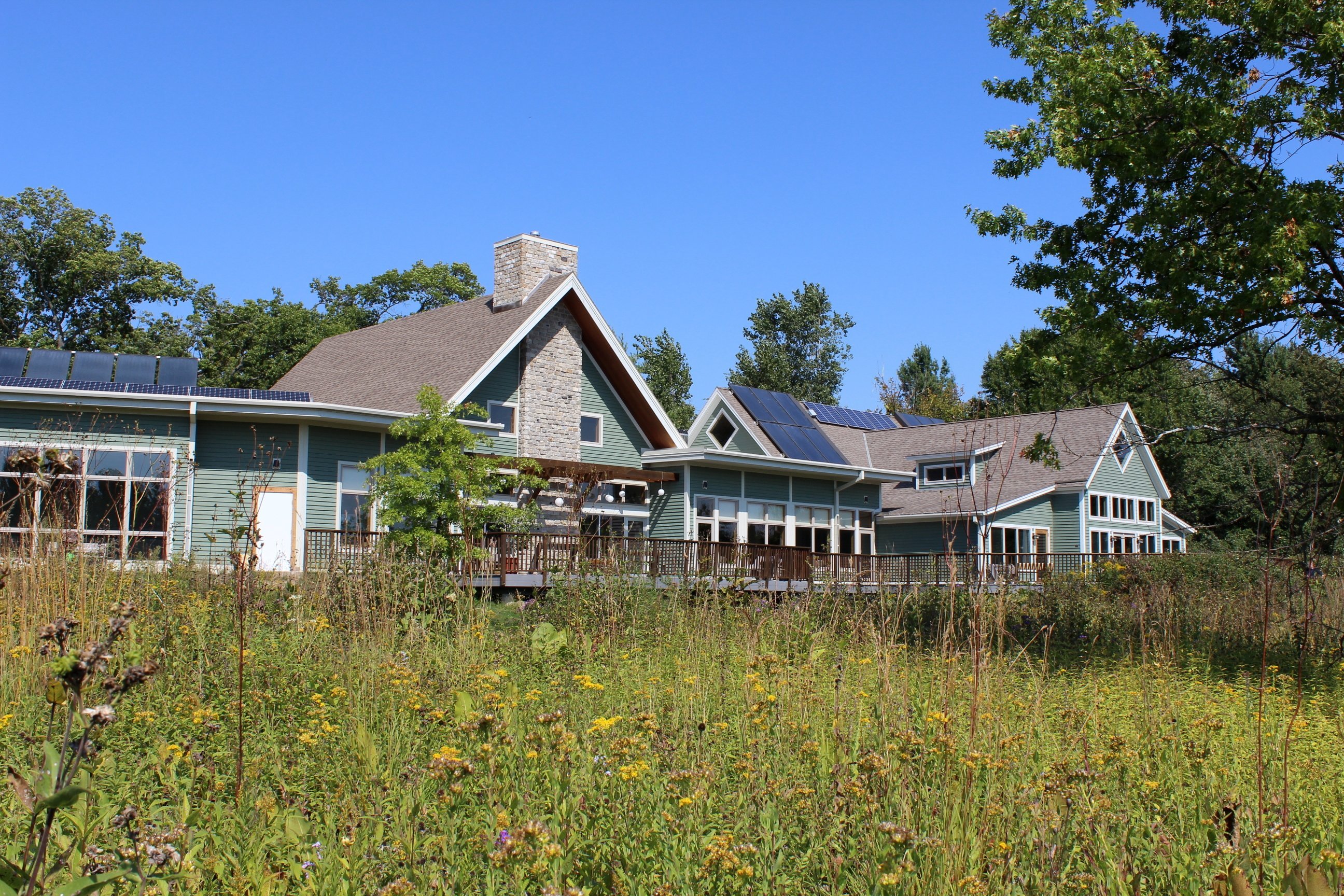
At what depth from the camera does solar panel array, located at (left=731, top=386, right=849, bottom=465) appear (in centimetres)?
3081

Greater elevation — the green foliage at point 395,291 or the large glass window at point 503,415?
the green foliage at point 395,291

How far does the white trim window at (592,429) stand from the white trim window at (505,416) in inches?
82.2

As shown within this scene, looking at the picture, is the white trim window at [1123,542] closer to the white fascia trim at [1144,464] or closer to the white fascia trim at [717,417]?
the white fascia trim at [1144,464]

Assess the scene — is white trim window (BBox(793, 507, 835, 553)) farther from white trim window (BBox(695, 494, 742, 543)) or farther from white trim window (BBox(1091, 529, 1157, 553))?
Result: white trim window (BBox(1091, 529, 1157, 553))

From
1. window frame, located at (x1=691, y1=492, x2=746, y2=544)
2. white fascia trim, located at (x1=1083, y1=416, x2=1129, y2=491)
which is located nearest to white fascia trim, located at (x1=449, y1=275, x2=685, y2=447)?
window frame, located at (x1=691, y1=492, x2=746, y2=544)

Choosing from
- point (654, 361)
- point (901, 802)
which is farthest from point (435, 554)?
point (654, 361)

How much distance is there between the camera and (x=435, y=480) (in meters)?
16.9

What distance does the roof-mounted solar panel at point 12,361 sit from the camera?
1922cm

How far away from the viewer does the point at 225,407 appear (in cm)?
1888

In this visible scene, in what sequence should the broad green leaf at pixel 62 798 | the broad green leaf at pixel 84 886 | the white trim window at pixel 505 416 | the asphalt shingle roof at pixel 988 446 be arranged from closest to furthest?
1. the broad green leaf at pixel 62 798
2. the broad green leaf at pixel 84 886
3. the white trim window at pixel 505 416
4. the asphalt shingle roof at pixel 988 446

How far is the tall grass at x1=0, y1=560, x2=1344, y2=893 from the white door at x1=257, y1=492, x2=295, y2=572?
11.6 meters

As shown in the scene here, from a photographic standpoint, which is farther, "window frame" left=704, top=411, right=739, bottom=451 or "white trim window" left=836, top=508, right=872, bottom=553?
"window frame" left=704, top=411, right=739, bottom=451

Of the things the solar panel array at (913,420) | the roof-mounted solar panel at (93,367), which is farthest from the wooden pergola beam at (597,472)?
the solar panel array at (913,420)

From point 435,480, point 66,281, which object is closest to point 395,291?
point 66,281
